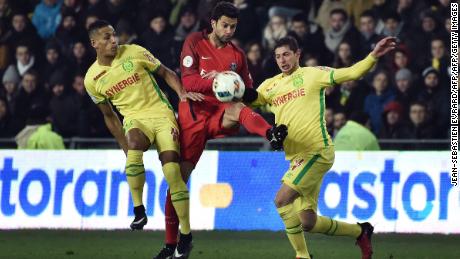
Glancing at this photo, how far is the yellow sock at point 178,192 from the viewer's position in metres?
13.6

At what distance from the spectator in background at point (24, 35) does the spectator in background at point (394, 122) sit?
604cm

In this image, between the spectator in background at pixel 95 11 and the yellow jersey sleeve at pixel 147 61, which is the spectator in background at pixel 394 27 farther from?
the yellow jersey sleeve at pixel 147 61

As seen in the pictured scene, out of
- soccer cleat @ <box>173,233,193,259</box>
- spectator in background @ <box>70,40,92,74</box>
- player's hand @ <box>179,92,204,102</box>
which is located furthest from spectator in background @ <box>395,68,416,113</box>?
soccer cleat @ <box>173,233,193,259</box>

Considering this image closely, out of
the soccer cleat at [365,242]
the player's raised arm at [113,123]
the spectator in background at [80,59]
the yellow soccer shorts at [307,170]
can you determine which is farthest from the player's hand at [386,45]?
the spectator in background at [80,59]

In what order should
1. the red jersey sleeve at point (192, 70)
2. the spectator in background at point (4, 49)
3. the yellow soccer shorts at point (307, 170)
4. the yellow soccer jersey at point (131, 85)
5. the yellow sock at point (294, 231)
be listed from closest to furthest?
the yellow sock at point (294, 231) → the yellow soccer shorts at point (307, 170) → the red jersey sleeve at point (192, 70) → the yellow soccer jersey at point (131, 85) → the spectator in background at point (4, 49)

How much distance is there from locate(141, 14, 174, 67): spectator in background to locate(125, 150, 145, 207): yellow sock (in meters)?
6.88

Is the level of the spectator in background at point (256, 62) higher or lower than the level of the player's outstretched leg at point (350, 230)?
higher

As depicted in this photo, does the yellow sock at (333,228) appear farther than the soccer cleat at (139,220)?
Yes

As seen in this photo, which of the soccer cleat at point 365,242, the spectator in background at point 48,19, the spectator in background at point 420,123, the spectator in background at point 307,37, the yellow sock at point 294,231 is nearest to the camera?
the yellow sock at point 294,231

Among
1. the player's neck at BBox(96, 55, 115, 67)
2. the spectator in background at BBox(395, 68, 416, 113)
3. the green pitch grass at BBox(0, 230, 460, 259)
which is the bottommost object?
the green pitch grass at BBox(0, 230, 460, 259)

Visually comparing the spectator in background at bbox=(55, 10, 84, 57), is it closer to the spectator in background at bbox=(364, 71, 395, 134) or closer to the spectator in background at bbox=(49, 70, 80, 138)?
the spectator in background at bbox=(49, 70, 80, 138)

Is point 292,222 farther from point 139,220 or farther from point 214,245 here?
point 214,245

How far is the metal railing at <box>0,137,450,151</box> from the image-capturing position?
1864 centimetres

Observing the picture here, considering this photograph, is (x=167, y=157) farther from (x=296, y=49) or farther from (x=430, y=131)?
(x=430, y=131)
